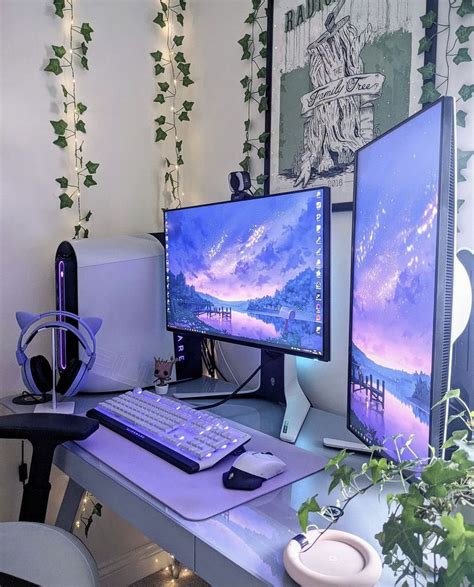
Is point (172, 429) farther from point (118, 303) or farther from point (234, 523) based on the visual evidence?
point (118, 303)

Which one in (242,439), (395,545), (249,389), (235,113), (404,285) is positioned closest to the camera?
(395,545)

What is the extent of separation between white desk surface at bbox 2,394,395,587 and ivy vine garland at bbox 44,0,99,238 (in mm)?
889

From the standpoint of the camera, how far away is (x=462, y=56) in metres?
1.00

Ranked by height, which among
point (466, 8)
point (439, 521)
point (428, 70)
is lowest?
point (439, 521)

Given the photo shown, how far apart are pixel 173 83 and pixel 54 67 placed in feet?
1.57

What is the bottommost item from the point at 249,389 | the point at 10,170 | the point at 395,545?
the point at 249,389

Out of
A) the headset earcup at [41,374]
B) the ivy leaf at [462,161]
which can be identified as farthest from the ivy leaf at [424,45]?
the headset earcup at [41,374]

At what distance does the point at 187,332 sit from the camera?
1.42 m

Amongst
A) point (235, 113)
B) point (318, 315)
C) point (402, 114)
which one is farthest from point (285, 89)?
point (318, 315)

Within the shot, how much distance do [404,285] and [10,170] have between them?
125cm

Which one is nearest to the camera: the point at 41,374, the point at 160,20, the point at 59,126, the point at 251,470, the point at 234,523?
the point at 234,523

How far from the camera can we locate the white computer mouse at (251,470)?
81cm

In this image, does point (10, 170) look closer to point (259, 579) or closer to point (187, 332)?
point (187, 332)

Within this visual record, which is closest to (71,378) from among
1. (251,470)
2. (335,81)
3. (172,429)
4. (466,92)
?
(172,429)
